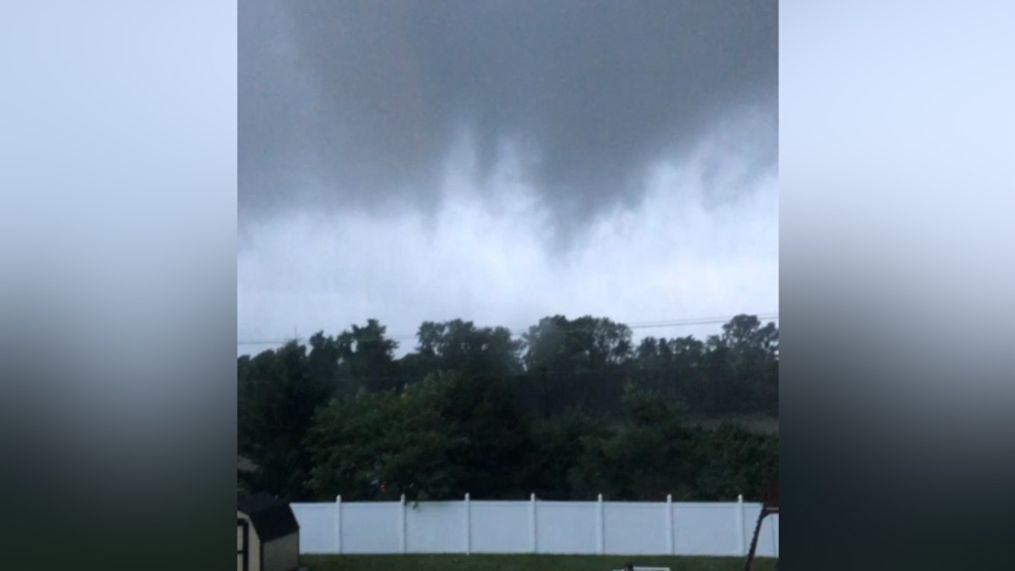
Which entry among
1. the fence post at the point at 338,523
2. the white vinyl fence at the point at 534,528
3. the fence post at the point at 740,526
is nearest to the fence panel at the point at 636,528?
the white vinyl fence at the point at 534,528

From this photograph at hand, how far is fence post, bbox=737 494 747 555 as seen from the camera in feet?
14.0

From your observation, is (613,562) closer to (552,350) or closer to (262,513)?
(552,350)

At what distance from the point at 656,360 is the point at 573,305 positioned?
0.37m

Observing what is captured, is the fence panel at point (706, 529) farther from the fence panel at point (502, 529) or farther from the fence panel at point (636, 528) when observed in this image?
the fence panel at point (502, 529)

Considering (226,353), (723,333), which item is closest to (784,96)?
(723,333)

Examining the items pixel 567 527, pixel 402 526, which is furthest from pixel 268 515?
pixel 567 527

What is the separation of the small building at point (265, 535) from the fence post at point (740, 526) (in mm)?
1732

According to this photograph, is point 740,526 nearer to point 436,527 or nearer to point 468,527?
point 468,527

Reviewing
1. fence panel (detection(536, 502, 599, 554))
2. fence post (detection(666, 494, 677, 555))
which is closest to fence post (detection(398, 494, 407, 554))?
fence panel (detection(536, 502, 599, 554))

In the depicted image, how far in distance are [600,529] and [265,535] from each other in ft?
4.40

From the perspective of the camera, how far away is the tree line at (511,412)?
4.29 meters

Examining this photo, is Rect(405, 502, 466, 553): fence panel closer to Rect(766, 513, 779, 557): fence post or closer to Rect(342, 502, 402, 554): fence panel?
Rect(342, 502, 402, 554): fence panel

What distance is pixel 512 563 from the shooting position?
446cm

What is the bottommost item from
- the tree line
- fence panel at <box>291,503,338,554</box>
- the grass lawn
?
the grass lawn
